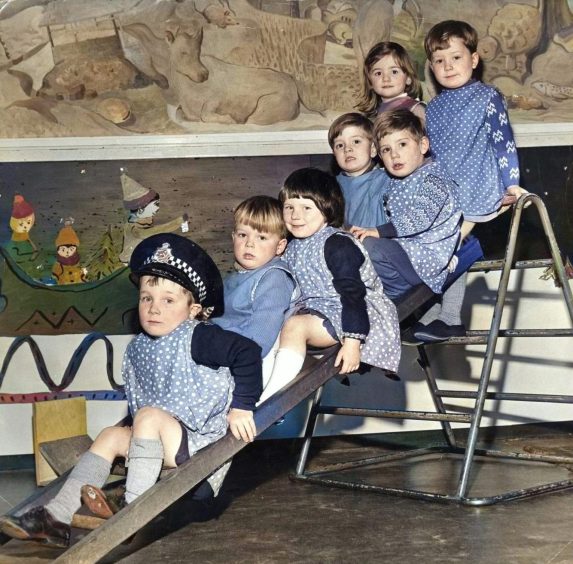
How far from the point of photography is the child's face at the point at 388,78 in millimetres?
5215

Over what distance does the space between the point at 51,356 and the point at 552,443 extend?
8.41ft

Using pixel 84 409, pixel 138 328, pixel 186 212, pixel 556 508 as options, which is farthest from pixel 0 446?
pixel 556 508

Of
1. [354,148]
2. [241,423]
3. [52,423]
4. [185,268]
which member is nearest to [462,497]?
[241,423]

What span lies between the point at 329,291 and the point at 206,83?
1.69 m

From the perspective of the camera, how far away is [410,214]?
489 cm

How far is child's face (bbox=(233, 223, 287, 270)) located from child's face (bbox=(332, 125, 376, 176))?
0.60m

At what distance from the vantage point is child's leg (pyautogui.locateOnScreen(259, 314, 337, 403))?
4.44 metres

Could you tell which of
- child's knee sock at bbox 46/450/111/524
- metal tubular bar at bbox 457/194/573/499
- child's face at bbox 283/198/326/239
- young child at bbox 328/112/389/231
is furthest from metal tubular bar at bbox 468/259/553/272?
child's knee sock at bbox 46/450/111/524

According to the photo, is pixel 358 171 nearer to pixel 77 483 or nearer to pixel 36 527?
pixel 77 483

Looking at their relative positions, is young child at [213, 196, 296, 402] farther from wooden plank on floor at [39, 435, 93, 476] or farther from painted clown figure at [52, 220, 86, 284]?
painted clown figure at [52, 220, 86, 284]

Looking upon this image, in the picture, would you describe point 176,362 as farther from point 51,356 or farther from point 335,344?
point 51,356

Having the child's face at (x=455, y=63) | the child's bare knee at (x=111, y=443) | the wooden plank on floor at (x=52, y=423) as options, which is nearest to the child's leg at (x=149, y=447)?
the child's bare knee at (x=111, y=443)

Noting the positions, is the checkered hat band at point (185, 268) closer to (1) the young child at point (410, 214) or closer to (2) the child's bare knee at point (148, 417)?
(2) the child's bare knee at point (148, 417)

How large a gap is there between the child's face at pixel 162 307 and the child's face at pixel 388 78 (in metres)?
1.49
